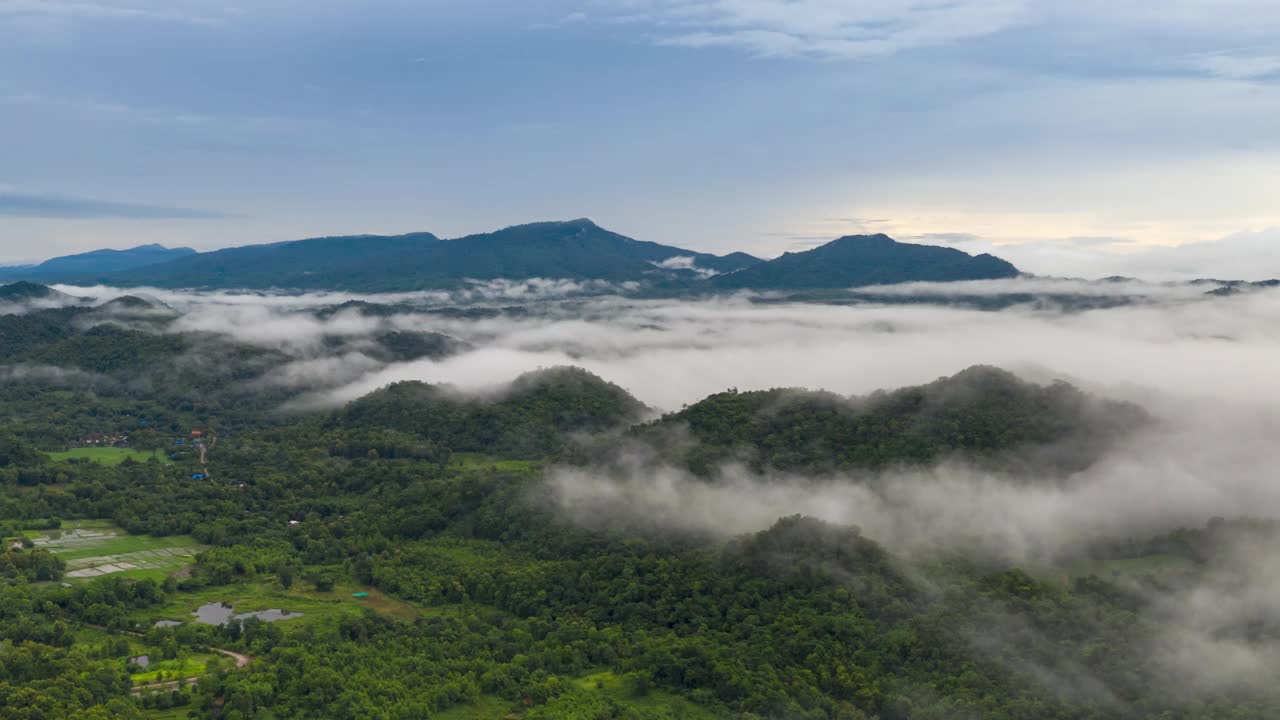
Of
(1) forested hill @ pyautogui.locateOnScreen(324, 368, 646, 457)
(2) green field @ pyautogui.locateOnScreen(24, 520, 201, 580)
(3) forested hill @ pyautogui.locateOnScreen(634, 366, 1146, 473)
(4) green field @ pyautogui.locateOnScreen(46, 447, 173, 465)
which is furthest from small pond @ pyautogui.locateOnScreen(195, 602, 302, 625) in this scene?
(4) green field @ pyautogui.locateOnScreen(46, 447, 173, 465)

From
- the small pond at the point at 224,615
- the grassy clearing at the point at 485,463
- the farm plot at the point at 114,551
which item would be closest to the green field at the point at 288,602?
the small pond at the point at 224,615

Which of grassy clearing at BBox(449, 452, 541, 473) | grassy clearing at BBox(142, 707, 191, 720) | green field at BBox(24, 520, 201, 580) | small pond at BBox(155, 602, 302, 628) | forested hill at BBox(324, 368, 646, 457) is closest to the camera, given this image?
grassy clearing at BBox(142, 707, 191, 720)

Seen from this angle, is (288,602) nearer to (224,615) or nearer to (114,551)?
(224,615)

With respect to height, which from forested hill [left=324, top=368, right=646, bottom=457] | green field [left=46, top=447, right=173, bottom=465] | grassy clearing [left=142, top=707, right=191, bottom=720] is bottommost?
grassy clearing [left=142, top=707, right=191, bottom=720]

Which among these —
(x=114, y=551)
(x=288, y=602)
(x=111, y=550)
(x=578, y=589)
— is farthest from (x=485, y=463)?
(x=578, y=589)

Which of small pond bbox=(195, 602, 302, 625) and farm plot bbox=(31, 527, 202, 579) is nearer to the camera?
small pond bbox=(195, 602, 302, 625)

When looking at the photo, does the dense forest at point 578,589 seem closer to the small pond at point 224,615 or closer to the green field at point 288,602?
the green field at point 288,602

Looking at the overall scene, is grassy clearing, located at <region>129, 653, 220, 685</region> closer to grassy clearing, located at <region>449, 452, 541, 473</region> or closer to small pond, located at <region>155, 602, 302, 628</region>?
small pond, located at <region>155, 602, 302, 628</region>
